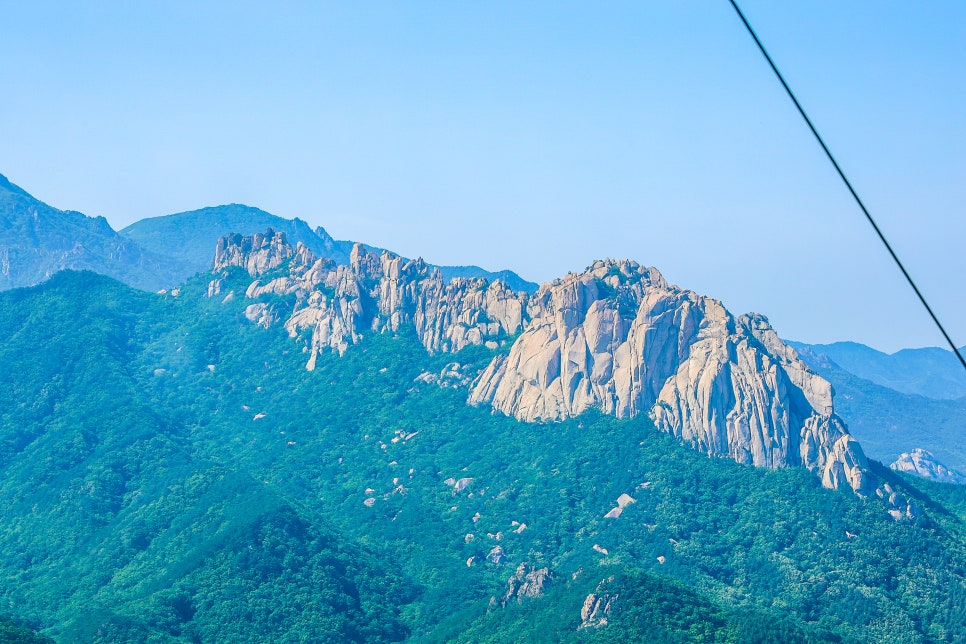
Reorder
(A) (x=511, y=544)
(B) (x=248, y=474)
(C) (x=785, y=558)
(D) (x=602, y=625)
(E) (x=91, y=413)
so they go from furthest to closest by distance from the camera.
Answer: (E) (x=91, y=413), (B) (x=248, y=474), (A) (x=511, y=544), (C) (x=785, y=558), (D) (x=602, y=625)

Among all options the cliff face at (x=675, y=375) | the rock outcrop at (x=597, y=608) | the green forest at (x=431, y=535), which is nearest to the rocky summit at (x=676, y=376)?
the cliff face at (x=675, y=375)

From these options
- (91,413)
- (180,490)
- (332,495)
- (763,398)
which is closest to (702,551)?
(763,398)

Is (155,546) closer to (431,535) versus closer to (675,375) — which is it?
(431,535)

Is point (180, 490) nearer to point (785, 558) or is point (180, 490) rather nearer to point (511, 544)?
point (511, 544)

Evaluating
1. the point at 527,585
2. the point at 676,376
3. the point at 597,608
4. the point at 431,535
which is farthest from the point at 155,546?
the point at 676,376

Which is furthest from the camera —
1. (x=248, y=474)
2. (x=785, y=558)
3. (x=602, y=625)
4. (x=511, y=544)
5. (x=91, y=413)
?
(x=91, y=413)

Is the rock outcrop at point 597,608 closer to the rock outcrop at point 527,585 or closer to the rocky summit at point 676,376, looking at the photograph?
the rock outcrop at point 527,585

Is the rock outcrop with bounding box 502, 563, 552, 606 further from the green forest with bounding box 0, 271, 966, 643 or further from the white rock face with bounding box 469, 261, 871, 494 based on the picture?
the white rock face with bounding box 469, 261, 871, 494
